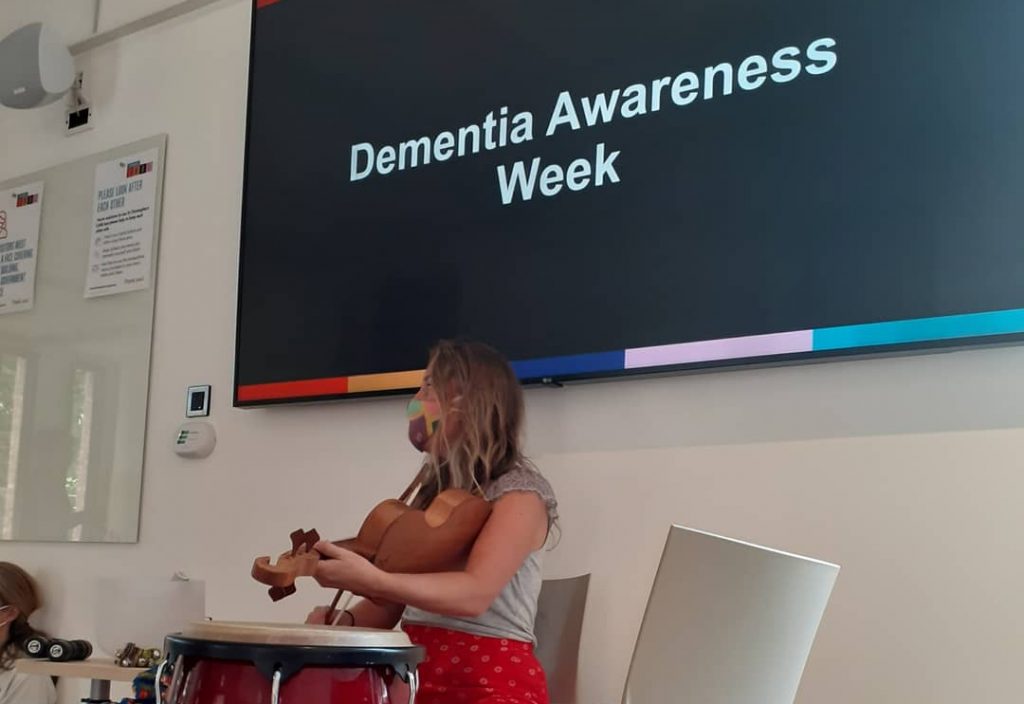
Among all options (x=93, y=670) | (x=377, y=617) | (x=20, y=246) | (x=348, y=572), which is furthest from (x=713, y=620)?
(x=20, y=246)

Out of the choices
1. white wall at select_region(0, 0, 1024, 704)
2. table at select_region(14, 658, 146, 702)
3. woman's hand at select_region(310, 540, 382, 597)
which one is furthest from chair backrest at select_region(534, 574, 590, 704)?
table at select_region(14, 658, 146, 702)

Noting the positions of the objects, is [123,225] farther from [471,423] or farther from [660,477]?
[660,477]

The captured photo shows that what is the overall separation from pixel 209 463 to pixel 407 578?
1.52 meters

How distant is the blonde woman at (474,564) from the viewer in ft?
6.15

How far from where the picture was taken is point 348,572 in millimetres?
1823

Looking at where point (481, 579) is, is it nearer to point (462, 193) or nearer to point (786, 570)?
point (786, 570)

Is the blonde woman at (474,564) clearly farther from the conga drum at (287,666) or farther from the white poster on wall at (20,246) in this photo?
the white poster on wall at (20,246)

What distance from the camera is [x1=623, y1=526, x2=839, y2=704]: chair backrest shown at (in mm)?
1553

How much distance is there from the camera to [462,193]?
2729 millimetres

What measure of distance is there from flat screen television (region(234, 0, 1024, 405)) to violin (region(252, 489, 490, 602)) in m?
0.55

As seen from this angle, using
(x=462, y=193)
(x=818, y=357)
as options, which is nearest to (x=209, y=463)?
(x=462, y=193)

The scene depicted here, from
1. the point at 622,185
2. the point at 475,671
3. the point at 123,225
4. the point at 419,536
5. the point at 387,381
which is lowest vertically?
the point at 475,671

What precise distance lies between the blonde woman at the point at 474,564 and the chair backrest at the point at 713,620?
428 mm

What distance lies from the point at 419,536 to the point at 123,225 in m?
2.12
